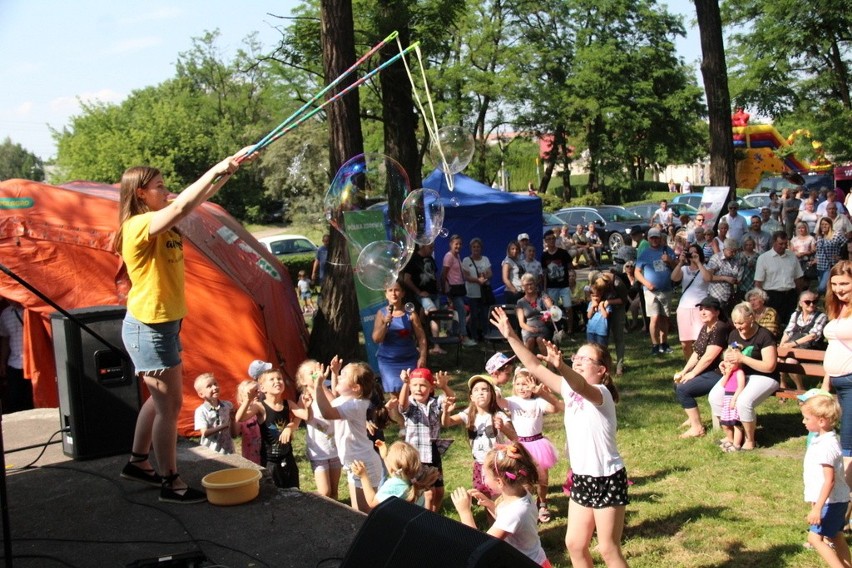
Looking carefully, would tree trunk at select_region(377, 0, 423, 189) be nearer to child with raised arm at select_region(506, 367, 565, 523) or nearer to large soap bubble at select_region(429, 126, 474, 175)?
large soap bubble at select_region(429, 126, 474, 175)

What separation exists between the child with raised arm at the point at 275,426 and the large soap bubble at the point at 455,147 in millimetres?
2417

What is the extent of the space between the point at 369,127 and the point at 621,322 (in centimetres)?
2349

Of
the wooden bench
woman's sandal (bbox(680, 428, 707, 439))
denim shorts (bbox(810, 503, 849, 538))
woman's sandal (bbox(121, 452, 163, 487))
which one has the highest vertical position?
woman's sandal (bbox(121, 452, 163, 487))

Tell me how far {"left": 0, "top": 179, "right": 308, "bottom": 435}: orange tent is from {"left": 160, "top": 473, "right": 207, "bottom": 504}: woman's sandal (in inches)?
169

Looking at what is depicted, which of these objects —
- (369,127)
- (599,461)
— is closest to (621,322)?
(599,461)

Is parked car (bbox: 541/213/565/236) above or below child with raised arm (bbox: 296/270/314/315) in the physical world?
above

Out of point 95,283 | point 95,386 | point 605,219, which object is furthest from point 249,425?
point 605,219

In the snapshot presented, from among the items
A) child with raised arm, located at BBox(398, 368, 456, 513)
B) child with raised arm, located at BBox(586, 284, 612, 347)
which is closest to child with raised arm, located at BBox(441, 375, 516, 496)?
child with raised arm, located at BBox(398, 368, 456, 513)

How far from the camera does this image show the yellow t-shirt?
14.5 feet

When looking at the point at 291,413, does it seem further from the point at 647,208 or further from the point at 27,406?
the point at 647,208

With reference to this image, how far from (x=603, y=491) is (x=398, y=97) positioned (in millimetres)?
9759

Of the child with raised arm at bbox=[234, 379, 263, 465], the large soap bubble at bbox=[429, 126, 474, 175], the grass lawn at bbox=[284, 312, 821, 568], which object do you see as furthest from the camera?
the large soap bubble at bbox=[429, 126, 474, 175]

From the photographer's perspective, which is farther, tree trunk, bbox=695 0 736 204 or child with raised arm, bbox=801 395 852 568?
tree trunk, bbox=695 0 736 204

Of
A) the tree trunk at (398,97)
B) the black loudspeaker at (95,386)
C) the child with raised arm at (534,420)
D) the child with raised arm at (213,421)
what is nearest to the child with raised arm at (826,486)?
the child with raised arm at (534,420)
